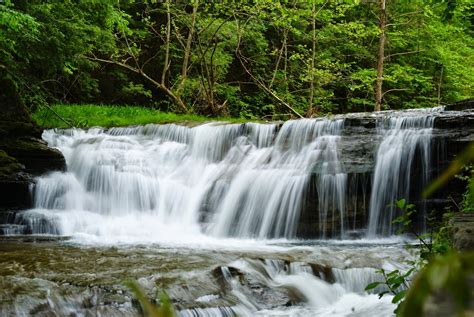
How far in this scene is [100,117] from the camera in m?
16.6

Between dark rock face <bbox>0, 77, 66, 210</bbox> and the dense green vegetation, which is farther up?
the dense green vegetation

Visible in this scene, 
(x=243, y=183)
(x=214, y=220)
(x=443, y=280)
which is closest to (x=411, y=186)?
(x=243, y=183)

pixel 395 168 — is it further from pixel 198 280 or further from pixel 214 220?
pixel 198 280

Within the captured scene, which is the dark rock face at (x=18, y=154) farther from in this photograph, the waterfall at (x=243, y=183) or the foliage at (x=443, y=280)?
the foliage at (x=443, y=280)

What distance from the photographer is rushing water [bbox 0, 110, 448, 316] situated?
17.7ft

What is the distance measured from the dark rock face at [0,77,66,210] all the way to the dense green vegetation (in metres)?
2.26

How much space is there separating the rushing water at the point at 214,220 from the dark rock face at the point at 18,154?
0.95 feet

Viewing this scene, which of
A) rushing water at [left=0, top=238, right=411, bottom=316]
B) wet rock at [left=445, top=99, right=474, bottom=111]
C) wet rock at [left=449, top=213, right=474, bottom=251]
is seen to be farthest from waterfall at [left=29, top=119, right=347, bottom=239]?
wet rock at [left=449, top=213, right=474, bottom=251]

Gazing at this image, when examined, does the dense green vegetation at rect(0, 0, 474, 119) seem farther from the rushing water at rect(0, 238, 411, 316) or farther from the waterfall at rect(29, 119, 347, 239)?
the rushing water at rect(0, 238, 411, 316)

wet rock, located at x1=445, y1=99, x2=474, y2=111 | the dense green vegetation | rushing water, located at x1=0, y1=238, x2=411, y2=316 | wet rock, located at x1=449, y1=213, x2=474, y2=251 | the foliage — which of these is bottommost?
rushing water, located at x1=0, y1=238, x2=411, y2=316

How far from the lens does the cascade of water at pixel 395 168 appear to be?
9.41m

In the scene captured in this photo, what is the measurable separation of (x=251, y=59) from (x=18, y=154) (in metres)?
12.8

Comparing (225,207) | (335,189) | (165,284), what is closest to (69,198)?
(225,207)

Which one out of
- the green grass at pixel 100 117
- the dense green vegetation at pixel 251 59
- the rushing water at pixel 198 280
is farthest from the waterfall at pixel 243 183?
the dense green vegetation at pixel 251 59
